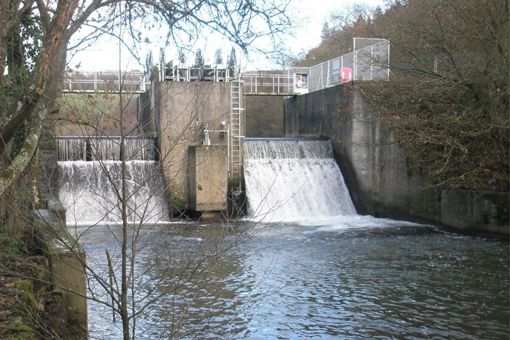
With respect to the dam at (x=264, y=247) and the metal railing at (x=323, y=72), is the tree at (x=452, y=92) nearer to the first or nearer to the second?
the metal railing at (x=323, y=72)

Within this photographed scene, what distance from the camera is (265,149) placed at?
18.9 metres

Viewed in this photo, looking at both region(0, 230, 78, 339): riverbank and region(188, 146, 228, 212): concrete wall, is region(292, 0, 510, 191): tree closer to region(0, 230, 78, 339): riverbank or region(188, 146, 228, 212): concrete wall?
region(188, 146, 228, 212): concrete wall

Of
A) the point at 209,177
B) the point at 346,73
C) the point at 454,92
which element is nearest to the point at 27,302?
the point at 209,177

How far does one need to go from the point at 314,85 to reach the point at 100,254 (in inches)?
588

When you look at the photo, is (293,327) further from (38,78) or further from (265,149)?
(265,149)

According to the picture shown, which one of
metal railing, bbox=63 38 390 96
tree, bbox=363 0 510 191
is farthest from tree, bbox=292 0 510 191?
metal railing, bbox=63 38 390 96

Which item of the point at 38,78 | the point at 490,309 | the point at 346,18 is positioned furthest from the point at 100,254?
the point at 346,18

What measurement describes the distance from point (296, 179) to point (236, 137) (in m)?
2.36

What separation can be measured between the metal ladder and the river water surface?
4.66 metres

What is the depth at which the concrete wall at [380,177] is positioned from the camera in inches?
546

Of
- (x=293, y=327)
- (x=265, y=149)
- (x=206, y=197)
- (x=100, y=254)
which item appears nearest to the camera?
(x=293, y=327)

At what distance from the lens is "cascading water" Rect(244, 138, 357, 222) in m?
17.9

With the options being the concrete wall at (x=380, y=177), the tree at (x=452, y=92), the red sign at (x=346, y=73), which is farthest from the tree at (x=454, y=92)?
the red sign at (x=346, y=73)

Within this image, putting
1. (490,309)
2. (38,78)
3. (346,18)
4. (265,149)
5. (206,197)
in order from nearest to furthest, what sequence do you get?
(38,78) → (490,309) → (206,197) → (265,149) → (346,18)
